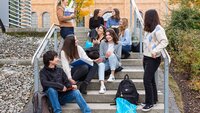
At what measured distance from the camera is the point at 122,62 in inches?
347

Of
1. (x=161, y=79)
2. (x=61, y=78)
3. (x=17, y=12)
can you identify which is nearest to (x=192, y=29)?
(x=161, y=79)

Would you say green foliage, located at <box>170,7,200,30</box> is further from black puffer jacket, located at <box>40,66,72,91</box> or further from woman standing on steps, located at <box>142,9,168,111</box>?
black puffer jacket, located at <box>40,66,72,91</box>

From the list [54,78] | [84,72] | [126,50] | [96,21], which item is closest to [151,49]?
[84,72]

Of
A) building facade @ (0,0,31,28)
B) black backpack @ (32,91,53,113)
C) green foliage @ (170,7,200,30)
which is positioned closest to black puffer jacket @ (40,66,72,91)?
black backpack @ (32,91,53,113)

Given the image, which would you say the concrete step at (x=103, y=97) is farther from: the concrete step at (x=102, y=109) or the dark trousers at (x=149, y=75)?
the dark trousers at (x=149, y=75)

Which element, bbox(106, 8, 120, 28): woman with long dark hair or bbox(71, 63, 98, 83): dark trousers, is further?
bbox(106, 8, 120, 28): woman with long dark hair

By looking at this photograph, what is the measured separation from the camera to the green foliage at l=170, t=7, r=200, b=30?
11.9 m

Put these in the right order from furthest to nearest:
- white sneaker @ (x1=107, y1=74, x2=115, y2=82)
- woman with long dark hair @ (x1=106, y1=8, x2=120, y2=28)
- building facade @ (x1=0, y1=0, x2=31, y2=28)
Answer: building facade @ (x1=0, y1=0, x2=31, y2=28)
woman with long dark hair @ (x1=106, y1=8, x2=120, y2=28)
white sneaker @ (x1=107, y1=74, x2=115, y2=82)

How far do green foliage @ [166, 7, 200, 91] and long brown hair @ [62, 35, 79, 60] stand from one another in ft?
9.29

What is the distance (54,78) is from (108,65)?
1508 millimetres

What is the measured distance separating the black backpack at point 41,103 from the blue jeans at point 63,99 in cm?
7

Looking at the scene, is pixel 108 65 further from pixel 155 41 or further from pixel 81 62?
pixel 155 41

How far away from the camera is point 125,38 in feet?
30.1

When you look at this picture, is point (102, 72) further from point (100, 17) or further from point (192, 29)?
point (192, 29)
